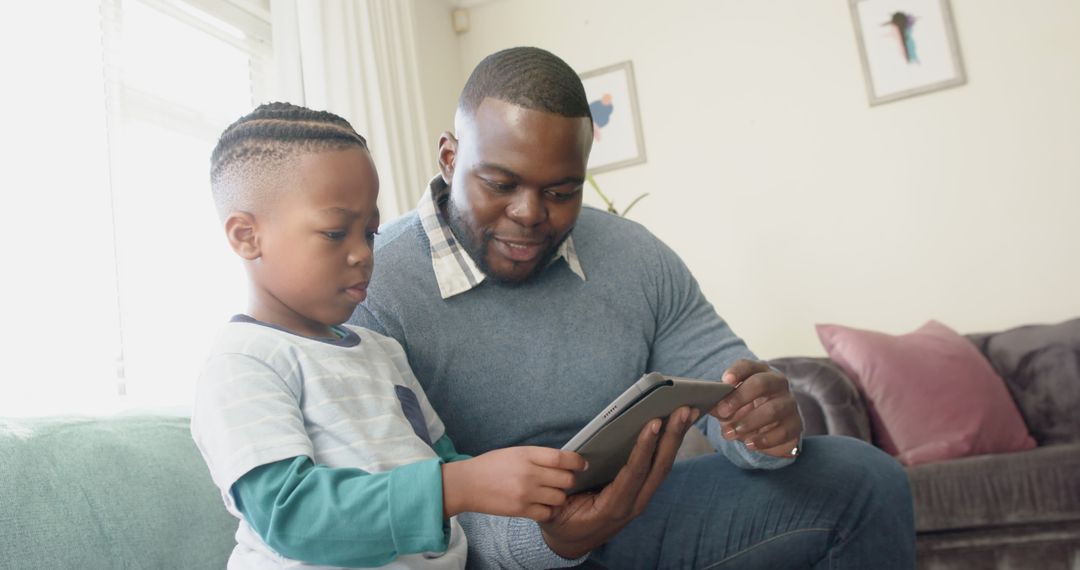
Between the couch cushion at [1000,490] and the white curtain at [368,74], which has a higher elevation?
the white curtain at [368,74]

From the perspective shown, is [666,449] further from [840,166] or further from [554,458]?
[840,166]

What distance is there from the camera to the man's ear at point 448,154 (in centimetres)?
148

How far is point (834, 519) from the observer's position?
4.17ft

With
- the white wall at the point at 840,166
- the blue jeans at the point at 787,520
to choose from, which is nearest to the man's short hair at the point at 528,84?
the blue jeans at the point at 787,520

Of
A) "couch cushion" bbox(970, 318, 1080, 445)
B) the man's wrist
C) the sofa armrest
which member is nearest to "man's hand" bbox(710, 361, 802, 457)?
the man's wrist

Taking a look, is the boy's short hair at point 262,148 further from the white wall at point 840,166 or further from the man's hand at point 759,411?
the white wall at point 840,166

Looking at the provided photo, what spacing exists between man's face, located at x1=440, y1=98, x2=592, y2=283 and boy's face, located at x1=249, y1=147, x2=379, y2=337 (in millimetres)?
292

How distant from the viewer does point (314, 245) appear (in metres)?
1.06

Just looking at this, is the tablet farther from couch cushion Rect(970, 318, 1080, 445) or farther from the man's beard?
couch cushion Rect(970, 318, 1080, 445)

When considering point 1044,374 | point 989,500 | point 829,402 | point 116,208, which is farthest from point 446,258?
point 1044,374

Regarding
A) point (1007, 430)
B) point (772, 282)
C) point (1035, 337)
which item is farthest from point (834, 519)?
point (772, 282)

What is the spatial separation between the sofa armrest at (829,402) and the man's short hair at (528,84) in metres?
1.69

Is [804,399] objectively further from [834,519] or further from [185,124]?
[185,124]

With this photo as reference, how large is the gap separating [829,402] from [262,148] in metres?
2.18
